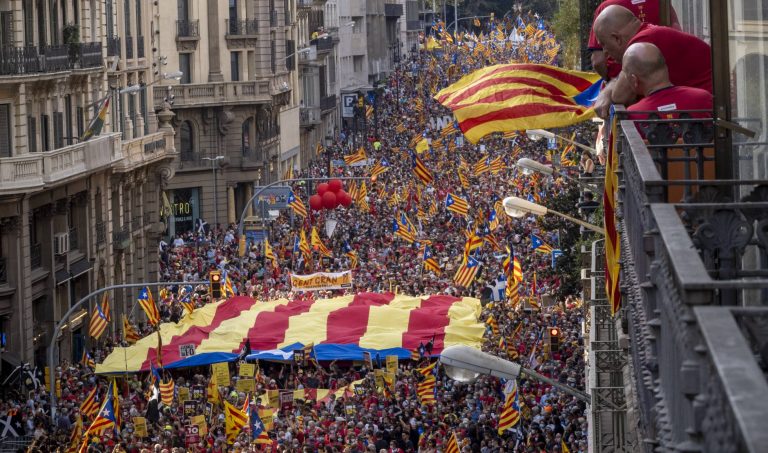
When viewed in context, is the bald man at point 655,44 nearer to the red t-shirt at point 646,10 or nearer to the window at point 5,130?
the red t-shirt at point 646,10

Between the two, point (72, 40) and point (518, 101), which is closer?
point (518, 101)

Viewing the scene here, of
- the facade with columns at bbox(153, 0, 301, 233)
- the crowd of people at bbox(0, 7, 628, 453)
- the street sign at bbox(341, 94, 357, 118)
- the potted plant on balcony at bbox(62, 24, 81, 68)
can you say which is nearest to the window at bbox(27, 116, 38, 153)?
the potted plant on balcony at bbox(62, 24, 81, 68)

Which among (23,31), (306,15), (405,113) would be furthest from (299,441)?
(405,113)

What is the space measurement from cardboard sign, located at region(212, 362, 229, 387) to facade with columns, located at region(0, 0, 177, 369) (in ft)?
29.5

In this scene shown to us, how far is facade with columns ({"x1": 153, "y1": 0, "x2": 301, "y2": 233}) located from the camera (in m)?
71.2

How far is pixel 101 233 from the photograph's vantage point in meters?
51.6

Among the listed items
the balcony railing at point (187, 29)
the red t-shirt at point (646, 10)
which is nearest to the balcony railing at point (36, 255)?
the balcony railing at point (187, 29)

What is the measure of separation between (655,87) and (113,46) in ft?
148

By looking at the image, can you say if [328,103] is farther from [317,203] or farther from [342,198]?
[317,203]

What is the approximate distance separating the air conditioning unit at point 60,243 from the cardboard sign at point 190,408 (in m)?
14.8

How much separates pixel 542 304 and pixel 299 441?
14.9m

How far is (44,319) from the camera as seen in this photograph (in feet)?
148

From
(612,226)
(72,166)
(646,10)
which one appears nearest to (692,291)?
(612,226)

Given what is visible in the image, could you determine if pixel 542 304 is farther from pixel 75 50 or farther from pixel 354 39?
pixel 354 39
